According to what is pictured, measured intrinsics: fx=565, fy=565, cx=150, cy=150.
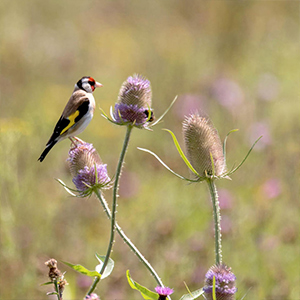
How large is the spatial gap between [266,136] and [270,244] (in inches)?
81.2

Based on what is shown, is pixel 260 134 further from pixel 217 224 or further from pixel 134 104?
pixel 217 224

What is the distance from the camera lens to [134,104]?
9.03 feet

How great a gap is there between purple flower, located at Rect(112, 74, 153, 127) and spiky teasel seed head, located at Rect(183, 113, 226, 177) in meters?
0.21

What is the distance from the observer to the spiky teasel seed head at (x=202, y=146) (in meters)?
2.59

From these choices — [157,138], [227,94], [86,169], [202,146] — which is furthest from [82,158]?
[227,94]

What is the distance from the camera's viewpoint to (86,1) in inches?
559

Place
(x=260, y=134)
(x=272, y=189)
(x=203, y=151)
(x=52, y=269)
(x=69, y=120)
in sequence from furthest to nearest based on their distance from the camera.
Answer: (x=260, y=134)
(x=272, y=189)
(x=69, y=120)
(x=203, y=151)
(x=52, y=269)

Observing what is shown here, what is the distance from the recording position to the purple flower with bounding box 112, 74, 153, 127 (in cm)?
270

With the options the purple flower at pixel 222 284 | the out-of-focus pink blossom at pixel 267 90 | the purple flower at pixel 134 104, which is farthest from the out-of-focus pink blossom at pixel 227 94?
the purple flower at pixel 222 284

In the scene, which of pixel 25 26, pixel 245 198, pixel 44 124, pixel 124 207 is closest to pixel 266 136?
pixel 245 198

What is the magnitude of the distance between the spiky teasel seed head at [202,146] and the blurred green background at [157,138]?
0.62 metres

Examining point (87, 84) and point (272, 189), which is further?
point (272, 189)

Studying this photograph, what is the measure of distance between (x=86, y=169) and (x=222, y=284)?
858 millimetres

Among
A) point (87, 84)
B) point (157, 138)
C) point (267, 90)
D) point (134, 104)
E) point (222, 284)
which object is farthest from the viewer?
point (267, 90)
